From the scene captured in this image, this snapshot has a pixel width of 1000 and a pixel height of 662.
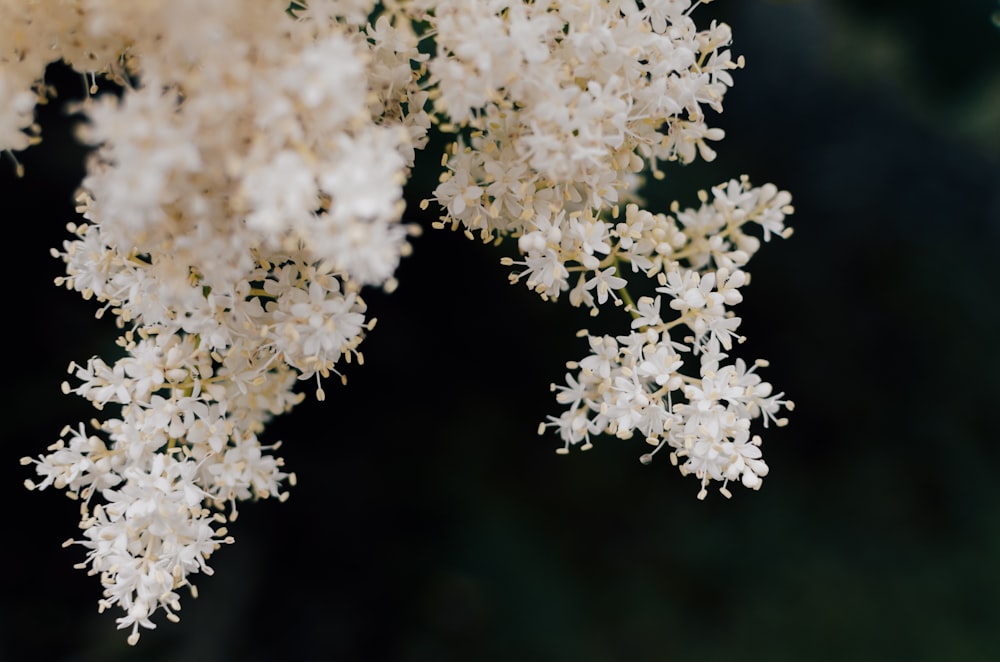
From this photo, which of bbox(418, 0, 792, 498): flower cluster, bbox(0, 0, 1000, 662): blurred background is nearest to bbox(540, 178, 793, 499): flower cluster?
bbox(418, 0, 792, 498): flower cluster

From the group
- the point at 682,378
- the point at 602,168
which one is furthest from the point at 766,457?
the point at 602,168

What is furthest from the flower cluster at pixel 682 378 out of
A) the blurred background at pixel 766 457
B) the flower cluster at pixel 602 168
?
the blurred background at pixel 766 457

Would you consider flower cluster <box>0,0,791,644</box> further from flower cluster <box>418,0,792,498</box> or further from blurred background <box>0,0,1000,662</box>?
blurred background <box>0,0,1000,662</box>

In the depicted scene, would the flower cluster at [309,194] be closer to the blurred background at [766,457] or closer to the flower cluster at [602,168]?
the flower cluster at [602,168]

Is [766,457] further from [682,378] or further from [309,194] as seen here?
[309,194]

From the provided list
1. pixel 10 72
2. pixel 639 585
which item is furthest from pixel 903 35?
pixel 10 72

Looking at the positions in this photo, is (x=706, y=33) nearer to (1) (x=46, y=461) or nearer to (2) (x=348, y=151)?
(2) (x=348, y=151)
